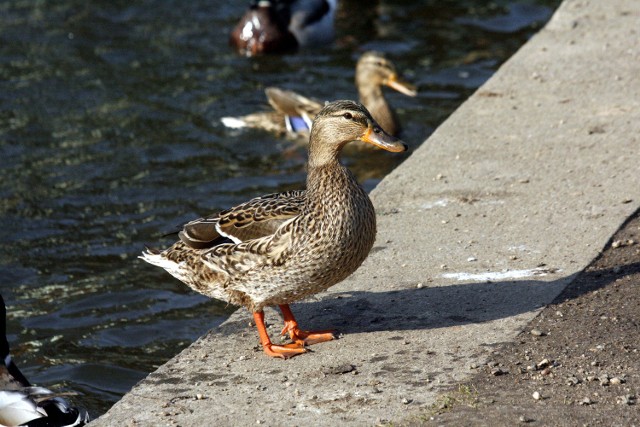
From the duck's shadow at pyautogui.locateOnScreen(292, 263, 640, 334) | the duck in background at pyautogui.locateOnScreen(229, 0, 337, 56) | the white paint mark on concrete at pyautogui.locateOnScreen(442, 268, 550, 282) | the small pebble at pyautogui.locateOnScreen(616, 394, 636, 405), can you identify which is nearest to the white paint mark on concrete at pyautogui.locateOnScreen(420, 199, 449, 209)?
the white paint mark on concrete at pyautogui.locateOnScreen(442, 268, 550, 282)

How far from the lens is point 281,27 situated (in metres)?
14.0

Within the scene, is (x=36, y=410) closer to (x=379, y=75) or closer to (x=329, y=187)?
(x=329, y=187)

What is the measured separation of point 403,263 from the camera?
19.7 feet

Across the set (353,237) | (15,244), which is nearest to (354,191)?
(353,237)

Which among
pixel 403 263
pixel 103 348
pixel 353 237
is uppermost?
pixel 353 237

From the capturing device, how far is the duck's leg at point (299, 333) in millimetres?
5301

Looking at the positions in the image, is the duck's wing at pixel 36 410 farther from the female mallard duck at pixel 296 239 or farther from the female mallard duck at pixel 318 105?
the female mallard duck at pixel 318 105

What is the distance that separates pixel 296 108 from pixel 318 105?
0.73ft

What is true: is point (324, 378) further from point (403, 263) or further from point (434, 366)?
point (403, 263)

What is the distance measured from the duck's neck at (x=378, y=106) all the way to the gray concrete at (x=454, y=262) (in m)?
2.30

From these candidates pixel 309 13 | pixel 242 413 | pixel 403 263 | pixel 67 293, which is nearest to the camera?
pixel 242 413

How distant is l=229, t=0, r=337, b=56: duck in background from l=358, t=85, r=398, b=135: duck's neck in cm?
236

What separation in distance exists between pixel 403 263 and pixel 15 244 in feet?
12.3

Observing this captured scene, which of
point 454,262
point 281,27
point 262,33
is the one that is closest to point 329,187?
point 454,262
